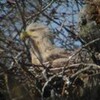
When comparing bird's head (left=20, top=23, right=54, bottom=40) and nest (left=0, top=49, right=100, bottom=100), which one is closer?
nest (left=0, top=49, right=100, bottom=100)

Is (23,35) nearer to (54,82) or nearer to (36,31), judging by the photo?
(36,31)

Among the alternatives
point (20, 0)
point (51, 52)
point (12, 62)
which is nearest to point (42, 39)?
point (51, 52)

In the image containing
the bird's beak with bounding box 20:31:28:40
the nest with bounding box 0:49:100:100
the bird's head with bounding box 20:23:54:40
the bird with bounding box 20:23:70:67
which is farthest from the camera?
the bird's head with bounding box 20:23:54:40

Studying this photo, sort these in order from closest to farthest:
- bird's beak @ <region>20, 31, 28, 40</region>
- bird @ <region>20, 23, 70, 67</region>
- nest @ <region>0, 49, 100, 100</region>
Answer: nest @ <region>0, 49, 100, 100</region>, bird @ <region>20, 23, 70, 67</region>, bird's beak @ <region>20, 31, 28, 40</region>

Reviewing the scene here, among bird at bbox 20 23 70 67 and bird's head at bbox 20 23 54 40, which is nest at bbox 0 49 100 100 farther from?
bird's head at bbox 20 23 54 40

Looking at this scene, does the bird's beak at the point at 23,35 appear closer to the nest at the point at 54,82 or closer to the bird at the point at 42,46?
the bird at the point at 42,46

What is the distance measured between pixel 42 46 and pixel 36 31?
0.23 meters

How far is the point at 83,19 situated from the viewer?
17.0ft

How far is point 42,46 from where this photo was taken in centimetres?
668

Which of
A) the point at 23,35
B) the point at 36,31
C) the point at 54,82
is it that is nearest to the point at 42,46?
the point at 36,31

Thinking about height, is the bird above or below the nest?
above

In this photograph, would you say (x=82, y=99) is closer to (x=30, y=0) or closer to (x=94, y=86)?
(x=94, y=86)

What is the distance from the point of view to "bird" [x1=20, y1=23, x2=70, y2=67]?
590 cm

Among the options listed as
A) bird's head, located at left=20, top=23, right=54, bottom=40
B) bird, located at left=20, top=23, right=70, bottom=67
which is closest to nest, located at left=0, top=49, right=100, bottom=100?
bird, located at left=20, top=23, right=70, bottom=67
